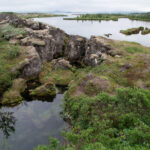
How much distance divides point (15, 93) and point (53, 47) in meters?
25.6

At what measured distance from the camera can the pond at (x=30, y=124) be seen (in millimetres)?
18797

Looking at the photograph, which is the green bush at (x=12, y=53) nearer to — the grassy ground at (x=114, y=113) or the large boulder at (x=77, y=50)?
the large boulder at (x=77, y=50)

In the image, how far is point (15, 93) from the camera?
91.2 feet

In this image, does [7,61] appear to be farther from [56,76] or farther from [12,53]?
[56,76]

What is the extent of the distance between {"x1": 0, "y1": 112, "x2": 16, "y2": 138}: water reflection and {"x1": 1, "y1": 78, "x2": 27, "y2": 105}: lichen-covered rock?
3.17 m

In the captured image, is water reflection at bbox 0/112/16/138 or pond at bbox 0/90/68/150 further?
water reflection at bbox 0/112/16/138

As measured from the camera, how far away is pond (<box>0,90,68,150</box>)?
61.7 ft

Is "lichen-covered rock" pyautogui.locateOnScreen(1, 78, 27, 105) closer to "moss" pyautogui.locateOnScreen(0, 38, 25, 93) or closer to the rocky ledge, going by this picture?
the rocky ledge

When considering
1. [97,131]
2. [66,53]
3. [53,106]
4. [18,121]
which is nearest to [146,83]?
[97,131]

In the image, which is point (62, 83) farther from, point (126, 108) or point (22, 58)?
point (126, 108)

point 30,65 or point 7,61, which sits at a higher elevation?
point 7,61

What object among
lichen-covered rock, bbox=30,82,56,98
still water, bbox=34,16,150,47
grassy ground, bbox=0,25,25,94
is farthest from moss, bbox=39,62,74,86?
still water, bbox=34,16,150,47

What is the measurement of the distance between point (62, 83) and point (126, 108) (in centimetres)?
2129

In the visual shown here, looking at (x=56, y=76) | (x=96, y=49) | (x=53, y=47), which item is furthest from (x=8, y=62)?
(x=96, y=49)
